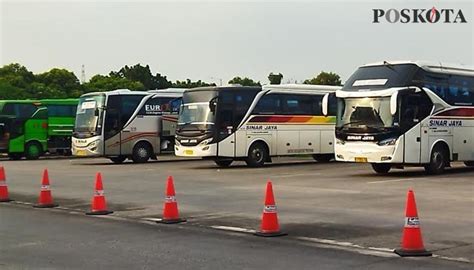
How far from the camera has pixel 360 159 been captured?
2225 cm

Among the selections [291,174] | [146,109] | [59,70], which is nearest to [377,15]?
[291,174]

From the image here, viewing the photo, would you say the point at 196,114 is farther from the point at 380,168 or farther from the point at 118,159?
the point at 380,168

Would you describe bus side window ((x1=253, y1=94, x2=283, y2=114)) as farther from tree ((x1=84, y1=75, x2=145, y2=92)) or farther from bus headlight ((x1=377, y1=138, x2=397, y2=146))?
tree ((x1=84, y1=75, x2=145, y2=92))

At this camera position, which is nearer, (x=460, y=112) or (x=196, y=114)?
(x=460, y=112)

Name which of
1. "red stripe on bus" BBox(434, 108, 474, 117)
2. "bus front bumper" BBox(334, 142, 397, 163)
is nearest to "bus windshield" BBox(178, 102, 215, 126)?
"bus front bumper" BBox(334, 142, 397, 163)

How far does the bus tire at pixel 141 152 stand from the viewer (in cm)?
3366

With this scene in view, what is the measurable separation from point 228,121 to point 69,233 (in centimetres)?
1680

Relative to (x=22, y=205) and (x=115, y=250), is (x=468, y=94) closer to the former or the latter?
(x=22, y=205)

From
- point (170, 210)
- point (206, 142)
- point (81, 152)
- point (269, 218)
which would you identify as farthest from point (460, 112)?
point (81, 152)

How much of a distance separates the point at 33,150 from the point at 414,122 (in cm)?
2439

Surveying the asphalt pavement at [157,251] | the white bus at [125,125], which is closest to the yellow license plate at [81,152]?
the white bus at [125,125]

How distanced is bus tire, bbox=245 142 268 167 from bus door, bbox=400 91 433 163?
800 centimetres

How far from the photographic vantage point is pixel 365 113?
22.6 meters

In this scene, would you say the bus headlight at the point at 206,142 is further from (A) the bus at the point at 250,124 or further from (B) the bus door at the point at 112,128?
(B) the bus door at the point at 112,128
